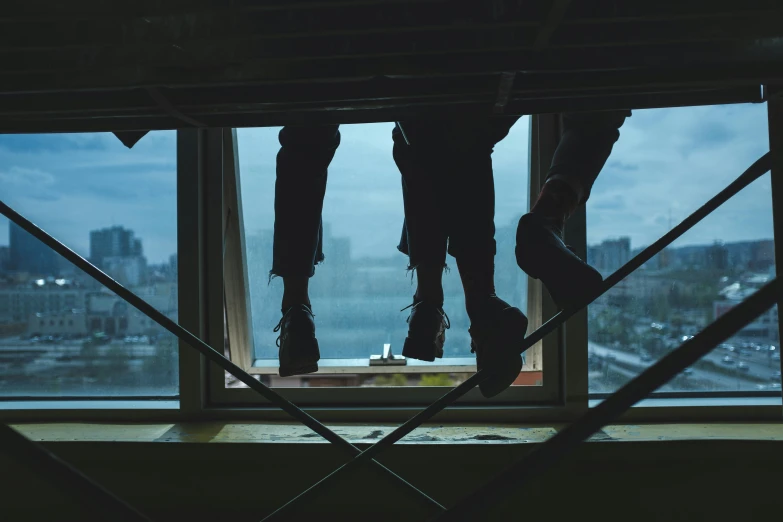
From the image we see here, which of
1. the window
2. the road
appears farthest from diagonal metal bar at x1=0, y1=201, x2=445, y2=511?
the road

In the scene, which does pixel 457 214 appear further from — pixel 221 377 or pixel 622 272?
pixel 221 377

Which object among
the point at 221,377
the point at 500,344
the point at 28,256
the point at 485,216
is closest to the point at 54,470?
the point at 500,344

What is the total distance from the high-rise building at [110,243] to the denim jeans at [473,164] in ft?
3.87

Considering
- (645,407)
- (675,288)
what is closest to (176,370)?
(645,407)

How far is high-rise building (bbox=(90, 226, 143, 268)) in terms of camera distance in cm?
194

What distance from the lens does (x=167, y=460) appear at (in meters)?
1.59

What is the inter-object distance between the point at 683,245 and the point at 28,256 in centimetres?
210

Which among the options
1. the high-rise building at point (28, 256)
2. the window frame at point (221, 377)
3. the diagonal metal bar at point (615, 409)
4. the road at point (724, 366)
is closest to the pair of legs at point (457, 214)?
the diagonal metal bar at point (615, 409)

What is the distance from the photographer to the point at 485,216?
1112 millimetres

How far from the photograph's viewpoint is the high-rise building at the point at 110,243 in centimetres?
194

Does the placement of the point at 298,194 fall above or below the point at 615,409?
above

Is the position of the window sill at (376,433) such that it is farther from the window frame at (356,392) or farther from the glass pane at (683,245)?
the glass pane at (683,245)

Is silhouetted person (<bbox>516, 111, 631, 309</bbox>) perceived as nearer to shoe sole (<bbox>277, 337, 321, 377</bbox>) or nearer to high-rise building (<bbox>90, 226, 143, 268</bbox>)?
→ shoe sole (<bbox>277, 337, 321, 377</bbox>)

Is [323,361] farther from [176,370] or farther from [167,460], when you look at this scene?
[167,460]
